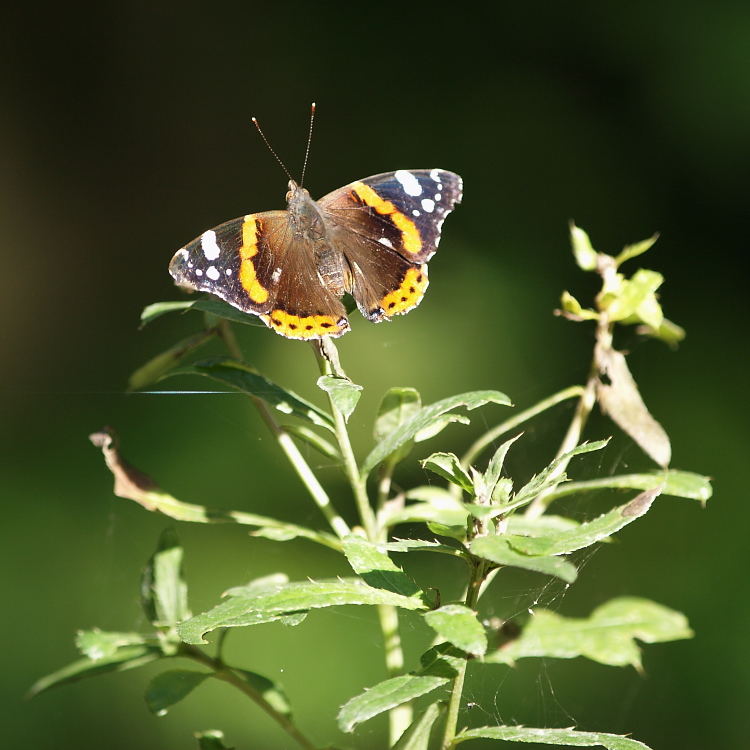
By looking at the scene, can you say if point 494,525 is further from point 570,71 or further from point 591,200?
point 570,71

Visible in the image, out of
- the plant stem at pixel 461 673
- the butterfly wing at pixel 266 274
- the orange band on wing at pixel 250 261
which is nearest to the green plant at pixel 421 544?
the plant stem at pixel 461 673

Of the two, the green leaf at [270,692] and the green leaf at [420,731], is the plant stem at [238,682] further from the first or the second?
the green leaf at [420,731]

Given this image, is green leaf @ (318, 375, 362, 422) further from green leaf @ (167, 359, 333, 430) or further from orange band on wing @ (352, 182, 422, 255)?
orange band on wing @ (352, 182, 422, 255)

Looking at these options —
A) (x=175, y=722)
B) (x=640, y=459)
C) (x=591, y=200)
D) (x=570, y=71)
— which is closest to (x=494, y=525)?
(x=640, y=459)

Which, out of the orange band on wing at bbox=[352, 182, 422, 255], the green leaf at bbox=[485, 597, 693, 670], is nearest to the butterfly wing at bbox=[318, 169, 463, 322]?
the orange band on wing at bbox=[352, 182, 422, 255]

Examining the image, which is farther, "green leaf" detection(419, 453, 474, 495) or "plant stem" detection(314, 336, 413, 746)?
"plant stem" detection(314, 336, 413, 746)

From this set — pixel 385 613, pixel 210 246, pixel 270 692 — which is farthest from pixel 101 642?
pixel 210 246
